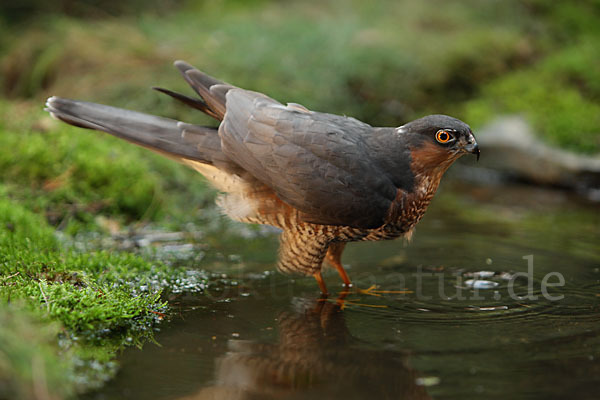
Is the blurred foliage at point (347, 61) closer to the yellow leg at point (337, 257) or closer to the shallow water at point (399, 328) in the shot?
the shallow water at point (399, 328)

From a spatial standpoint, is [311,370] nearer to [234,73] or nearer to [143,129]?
[143,129]

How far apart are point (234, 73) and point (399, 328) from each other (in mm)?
4994

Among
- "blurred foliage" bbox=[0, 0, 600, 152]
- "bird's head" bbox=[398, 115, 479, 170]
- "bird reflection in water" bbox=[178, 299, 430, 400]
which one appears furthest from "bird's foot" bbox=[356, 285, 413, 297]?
"blurred foliage" bbox=[0, 0, 600, 152]

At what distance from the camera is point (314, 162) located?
375 cm

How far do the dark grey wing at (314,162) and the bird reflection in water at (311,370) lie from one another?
73 cm

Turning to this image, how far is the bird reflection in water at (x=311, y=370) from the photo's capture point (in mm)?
2625

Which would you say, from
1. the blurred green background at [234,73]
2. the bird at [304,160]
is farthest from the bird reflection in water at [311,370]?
the blurred green background at [234,73]

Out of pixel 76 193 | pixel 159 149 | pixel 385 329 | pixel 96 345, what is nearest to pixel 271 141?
pixel 159 149

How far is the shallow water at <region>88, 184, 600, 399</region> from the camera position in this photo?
8.77 ft

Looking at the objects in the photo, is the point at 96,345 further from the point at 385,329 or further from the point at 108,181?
the point at 108,181

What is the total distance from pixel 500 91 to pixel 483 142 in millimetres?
941

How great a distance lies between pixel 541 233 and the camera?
5336mm

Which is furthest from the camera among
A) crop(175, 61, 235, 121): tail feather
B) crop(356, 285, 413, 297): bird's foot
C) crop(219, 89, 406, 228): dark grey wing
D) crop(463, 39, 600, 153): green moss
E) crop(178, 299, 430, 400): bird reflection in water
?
crop(463, 39, 600, 153): green moss

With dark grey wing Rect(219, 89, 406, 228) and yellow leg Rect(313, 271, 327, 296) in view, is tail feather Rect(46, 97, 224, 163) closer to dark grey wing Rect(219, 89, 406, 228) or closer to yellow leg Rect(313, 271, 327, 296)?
dark grey wing Rect(219, 89, 406, 228)
